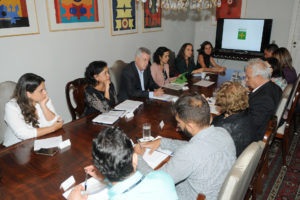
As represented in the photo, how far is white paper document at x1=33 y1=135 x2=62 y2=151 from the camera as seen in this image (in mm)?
1858

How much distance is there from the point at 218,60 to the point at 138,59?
4.00 m

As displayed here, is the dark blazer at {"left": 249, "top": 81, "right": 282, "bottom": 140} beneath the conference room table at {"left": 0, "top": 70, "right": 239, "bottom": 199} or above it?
above

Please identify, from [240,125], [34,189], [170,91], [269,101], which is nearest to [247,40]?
[170,91]

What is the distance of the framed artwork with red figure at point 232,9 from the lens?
593cm

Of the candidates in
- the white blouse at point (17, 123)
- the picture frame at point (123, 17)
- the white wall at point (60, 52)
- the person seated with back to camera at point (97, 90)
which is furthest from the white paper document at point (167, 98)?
the picture frame at point (123, 17)

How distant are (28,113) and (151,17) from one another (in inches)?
140

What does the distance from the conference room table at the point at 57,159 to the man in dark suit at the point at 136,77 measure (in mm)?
641

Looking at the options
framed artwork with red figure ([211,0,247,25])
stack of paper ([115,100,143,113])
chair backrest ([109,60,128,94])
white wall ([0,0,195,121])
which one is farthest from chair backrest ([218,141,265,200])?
framed artwork with red figure ([211,0,247,25])

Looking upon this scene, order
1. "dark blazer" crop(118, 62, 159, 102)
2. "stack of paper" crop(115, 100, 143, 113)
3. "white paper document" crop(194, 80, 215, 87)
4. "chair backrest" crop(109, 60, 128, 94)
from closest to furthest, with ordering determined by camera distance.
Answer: "stack of paper" crop(115, 100, 143, 113) → "dark blazer" crop(118, 62, 159, 102) → "white paper document" crop(194, 80, 215, 87) → "chair backrest" crop(109, 60, 128, 94)

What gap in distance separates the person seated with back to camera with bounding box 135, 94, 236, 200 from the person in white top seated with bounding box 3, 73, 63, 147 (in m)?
1.07

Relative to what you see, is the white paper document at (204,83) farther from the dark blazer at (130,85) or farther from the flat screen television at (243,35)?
the flat screen television at (243,35)

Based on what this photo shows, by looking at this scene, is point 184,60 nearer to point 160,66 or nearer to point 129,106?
point 160,66

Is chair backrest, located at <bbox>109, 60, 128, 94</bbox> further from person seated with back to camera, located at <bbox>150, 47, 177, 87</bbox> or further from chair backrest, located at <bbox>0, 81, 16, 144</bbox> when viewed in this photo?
chair backrest, located at <bbox>0, 81, 16, 144</bbox>

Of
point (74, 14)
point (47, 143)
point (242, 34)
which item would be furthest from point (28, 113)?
point (242, 34)
